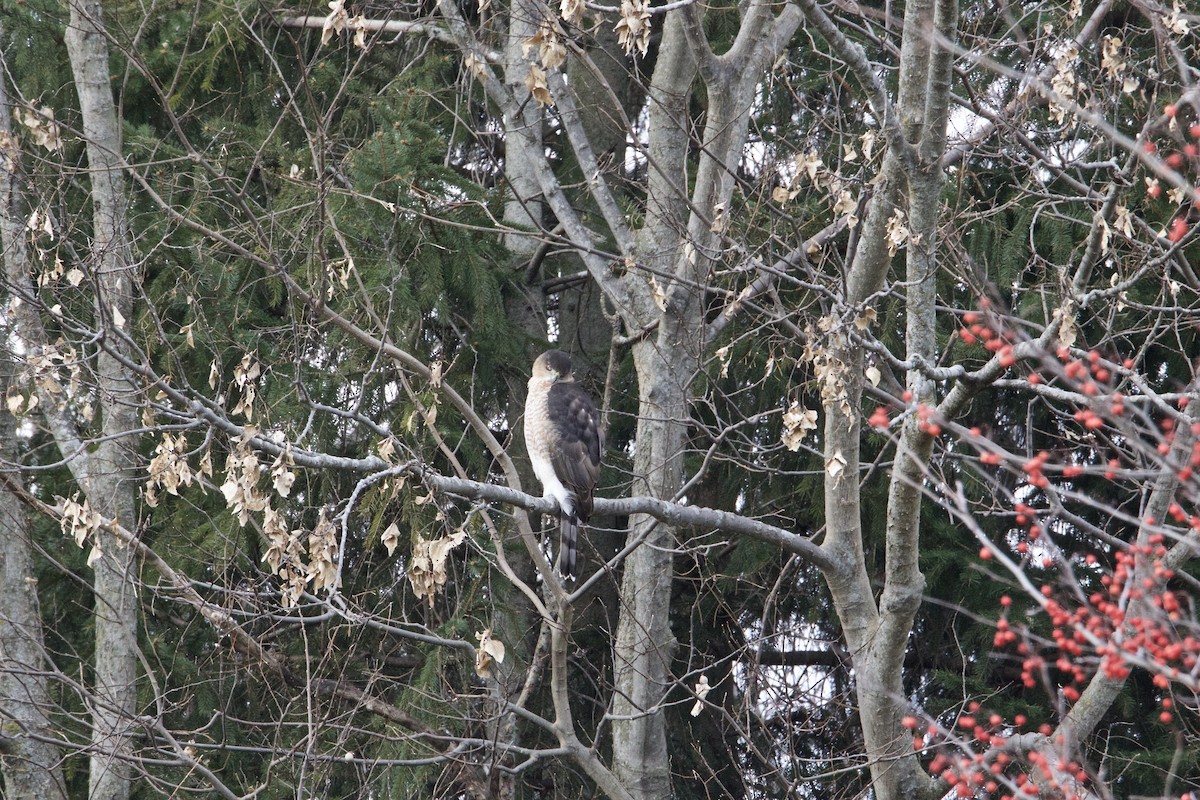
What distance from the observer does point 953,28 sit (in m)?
4.17

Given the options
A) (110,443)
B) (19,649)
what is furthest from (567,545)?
(19,649)

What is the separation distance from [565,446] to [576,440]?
70mm

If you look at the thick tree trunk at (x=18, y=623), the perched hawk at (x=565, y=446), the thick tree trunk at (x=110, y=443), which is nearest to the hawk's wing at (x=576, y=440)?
the perched hawk at (x=565, y=446)

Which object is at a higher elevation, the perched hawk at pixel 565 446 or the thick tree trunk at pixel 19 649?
the perched hawk at pixel 565 446

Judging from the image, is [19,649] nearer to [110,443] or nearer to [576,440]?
[110,443]

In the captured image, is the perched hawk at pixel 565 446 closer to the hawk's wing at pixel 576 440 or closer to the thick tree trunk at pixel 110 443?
the hawk's wing at pixel 576 440

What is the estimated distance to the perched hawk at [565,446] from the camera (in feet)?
18.6

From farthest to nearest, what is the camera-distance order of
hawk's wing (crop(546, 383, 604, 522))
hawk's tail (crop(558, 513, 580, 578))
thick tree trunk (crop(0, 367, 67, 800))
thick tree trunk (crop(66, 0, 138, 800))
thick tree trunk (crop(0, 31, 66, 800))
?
thick tree trunk (crop(0, 367, 67, 800)) < thick tree trunk (crop(0, 31, 66, 800)) < thick tree trunk (crop(66, 0, 138, 800)) < hawk's wing (crop(546, 383, 604, 522)) < hawk's tail (crop(558, 513, 580, 578))

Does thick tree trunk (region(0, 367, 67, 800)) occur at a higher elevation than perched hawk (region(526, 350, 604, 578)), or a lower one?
lower

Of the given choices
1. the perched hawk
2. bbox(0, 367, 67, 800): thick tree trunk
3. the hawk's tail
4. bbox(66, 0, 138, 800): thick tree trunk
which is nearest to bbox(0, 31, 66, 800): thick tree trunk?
bbox(0, 367, 67, 800): thick tree trunk

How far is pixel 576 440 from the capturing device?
6035 mm

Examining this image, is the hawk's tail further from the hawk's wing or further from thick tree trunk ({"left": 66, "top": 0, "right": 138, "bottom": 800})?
thick tree trunk ({"left": 66, "top": 0, "right": 138, "bottom": 800})

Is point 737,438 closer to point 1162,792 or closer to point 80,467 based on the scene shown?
point 1162,792

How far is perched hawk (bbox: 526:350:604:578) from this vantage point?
567 cm
